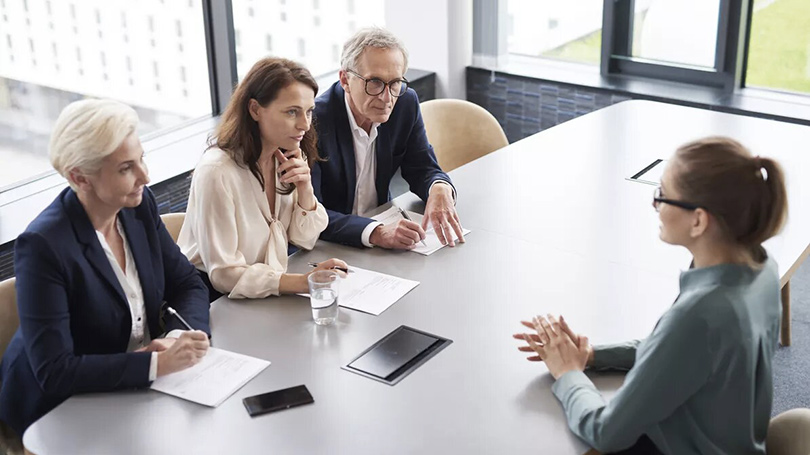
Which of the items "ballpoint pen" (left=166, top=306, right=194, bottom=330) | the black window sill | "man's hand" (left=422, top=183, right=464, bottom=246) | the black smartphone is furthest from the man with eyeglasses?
the black window sill

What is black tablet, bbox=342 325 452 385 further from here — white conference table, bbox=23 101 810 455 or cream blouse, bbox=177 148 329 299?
cream blouse, bbox=177 148 329 299

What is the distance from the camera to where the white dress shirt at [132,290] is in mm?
2074

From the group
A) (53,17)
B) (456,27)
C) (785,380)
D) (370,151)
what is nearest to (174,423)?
(370,151)

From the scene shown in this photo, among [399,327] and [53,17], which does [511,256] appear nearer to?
[399,327]

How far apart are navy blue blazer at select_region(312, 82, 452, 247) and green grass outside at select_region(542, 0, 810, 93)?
7.85 feet

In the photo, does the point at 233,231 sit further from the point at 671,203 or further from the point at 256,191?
the point at 671,203

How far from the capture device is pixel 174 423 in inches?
69.7

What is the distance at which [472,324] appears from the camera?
216 cm

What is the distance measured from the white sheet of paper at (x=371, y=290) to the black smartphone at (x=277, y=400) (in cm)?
40

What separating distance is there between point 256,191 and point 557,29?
3198 mm

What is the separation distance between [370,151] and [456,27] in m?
2.30

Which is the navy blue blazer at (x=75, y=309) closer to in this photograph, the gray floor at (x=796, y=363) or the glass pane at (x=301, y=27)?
the gray floor at (x=796, y=363)

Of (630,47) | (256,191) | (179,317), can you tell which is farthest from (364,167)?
(630,47)

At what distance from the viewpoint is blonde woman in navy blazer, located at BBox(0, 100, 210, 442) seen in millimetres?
1877
